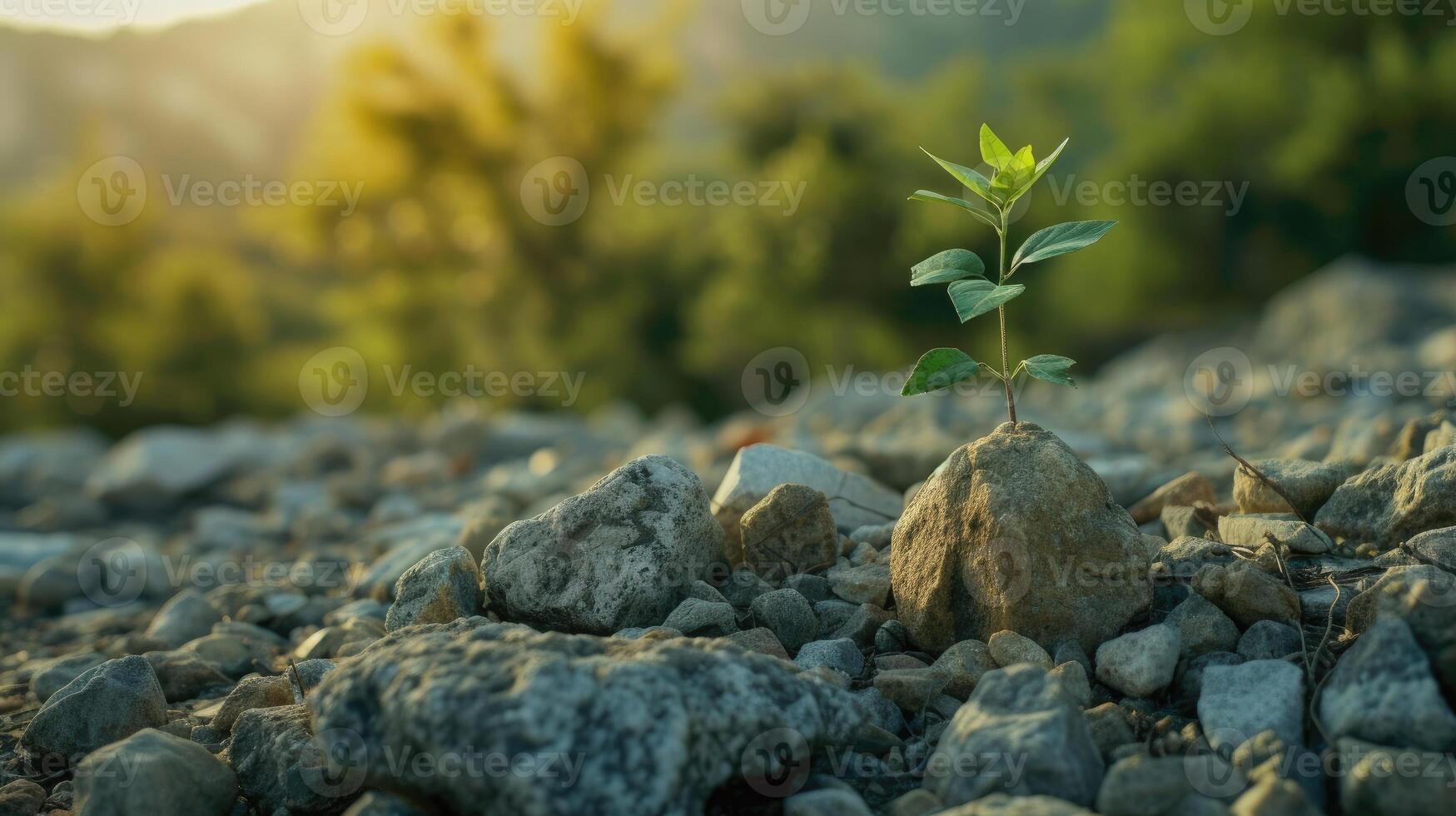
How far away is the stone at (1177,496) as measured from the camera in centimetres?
269

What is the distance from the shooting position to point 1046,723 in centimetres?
165

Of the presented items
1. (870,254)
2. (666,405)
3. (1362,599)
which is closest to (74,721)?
(1362,599)

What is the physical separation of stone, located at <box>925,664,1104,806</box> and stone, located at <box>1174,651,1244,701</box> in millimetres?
354

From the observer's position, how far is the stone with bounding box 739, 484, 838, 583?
8.20 ft

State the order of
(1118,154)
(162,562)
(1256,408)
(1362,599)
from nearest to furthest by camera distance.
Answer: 1. (1362,599)
2. (162,562)
3. (1256,408)
4. (1118,154)

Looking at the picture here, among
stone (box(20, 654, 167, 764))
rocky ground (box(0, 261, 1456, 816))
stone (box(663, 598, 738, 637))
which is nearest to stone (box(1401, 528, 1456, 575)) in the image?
rocky ground (box(0, 261, 1456, 816))

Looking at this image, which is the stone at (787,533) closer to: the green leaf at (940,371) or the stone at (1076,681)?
the green leaf at (940,371)

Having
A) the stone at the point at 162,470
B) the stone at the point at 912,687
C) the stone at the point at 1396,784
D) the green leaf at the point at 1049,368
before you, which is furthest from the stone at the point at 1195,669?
the stone at the point at 162,470

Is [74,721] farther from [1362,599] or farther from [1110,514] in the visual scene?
[1362,599]

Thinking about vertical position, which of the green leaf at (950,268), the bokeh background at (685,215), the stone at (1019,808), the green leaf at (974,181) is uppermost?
the bokeh background at (685,215)

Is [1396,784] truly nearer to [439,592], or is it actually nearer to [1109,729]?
[1109,729]

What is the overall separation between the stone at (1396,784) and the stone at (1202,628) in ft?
1.33

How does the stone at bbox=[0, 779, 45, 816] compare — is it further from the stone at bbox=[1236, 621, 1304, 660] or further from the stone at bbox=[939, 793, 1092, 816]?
the stone at bbox=[1236, 621, 1304, 660]

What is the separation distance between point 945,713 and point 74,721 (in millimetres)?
1888
